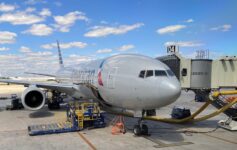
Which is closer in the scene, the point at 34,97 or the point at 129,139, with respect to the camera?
the point at 129,139

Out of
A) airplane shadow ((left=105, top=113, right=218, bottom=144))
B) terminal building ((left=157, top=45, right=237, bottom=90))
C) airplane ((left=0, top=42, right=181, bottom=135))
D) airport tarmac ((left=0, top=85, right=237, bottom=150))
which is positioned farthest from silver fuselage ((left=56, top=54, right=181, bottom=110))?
terminal building ((left=157, top=45, right=237, bottom=90))

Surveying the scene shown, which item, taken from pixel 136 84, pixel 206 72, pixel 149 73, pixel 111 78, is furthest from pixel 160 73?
pixel 206 72

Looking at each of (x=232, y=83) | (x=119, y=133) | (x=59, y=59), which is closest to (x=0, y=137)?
(x=119, y=133)

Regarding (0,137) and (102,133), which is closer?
(0,137)

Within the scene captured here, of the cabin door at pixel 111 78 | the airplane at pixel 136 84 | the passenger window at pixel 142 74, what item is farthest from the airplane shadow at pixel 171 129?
the passenger window at pixel 142 74

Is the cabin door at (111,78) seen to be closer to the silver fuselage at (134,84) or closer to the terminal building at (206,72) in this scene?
the silver fuselage at (134,84)

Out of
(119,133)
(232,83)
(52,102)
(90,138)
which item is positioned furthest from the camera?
(52,102)

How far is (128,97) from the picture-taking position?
12.2m

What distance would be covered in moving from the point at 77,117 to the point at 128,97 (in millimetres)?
3979

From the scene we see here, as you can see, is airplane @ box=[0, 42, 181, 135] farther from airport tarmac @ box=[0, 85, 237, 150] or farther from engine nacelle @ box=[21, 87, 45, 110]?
engine nacelle @ box=[21, 87, 45, 110]

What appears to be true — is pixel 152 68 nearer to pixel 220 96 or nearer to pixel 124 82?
pixel 124 82

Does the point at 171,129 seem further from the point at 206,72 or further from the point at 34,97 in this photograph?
the point at 34,97

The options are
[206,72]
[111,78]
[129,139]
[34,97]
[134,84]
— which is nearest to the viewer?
[134,84]

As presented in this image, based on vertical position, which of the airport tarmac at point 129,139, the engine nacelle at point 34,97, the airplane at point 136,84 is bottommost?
the airport tarmac at point 129,139
